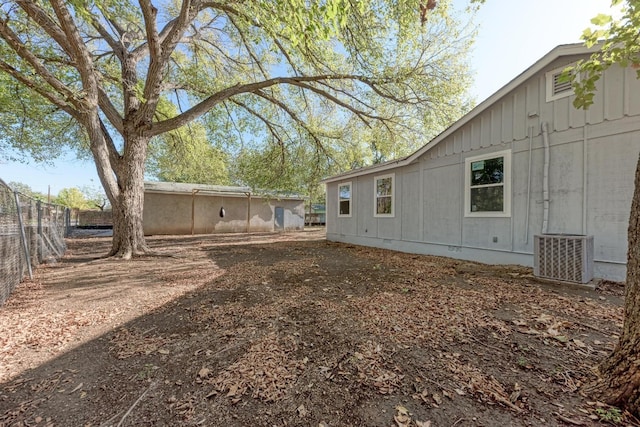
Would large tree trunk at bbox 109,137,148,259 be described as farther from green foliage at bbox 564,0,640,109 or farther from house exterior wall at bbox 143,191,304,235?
A: green foliage at bbox 564,0,640,109

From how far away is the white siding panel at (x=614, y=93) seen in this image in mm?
4309

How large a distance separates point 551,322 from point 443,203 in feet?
14.7

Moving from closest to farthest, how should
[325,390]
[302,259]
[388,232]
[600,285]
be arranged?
[325,390], [600,285], [302,259], [388,232]

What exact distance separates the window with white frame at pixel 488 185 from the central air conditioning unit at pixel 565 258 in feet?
4.54

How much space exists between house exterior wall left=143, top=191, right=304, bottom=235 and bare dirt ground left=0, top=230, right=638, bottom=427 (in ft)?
34.5

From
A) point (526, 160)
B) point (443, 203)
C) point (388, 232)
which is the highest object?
point (526, 160)

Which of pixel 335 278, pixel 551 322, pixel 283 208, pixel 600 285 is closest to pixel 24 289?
pixel 335 278

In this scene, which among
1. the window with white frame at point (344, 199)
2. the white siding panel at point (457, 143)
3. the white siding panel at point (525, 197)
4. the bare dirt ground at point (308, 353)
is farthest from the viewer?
the window with white frame at point (344, 199)

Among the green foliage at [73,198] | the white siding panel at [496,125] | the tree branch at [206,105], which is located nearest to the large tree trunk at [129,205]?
the tree branch at [206,105]

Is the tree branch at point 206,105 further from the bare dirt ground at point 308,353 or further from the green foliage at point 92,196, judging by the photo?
the green foliage at point 92,196

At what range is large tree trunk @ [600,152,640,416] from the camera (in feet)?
5.14

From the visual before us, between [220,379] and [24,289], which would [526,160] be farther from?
[24,289]

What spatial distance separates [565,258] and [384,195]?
5.24m

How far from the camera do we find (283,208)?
59.3ft
